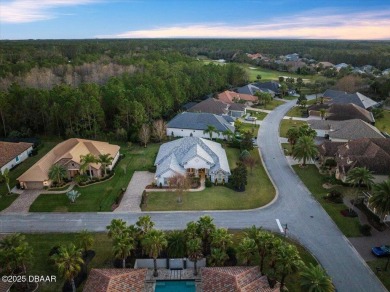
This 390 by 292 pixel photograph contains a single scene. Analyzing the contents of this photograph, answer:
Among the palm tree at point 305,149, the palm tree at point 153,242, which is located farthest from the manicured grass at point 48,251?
the palm tree at point 305,149

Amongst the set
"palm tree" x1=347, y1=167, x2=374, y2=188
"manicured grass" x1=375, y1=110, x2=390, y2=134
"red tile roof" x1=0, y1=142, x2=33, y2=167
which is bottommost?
"manicured grass" x1=375, y1=110, x2=390, y2=134

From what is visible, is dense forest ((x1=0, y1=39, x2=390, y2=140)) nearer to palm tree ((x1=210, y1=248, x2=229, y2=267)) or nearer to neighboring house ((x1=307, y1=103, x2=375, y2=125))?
neighboring house ((x1=307, y1=103, x2=375, y2=125))

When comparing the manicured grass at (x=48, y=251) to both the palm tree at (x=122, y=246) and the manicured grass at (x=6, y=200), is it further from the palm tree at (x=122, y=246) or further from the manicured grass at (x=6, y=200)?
the manicured grass at (x=6, y=200)

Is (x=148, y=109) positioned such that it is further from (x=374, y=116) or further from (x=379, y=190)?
(x=374, y=116)

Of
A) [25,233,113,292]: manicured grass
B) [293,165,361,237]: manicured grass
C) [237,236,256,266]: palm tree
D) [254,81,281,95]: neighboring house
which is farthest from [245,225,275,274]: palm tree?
[254,81,281,95]: neighboring house

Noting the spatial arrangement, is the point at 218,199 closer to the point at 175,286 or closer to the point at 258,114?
the point at 175,286

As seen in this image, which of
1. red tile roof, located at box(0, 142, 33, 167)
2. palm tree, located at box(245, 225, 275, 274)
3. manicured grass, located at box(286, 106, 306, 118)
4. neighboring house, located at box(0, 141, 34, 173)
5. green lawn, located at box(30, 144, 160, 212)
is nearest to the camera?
palm tree, located at box(245, 225, 275, 274)

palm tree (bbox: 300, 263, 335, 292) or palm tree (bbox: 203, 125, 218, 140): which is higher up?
palm tree (bbox: 300, 263, 335, 292)
